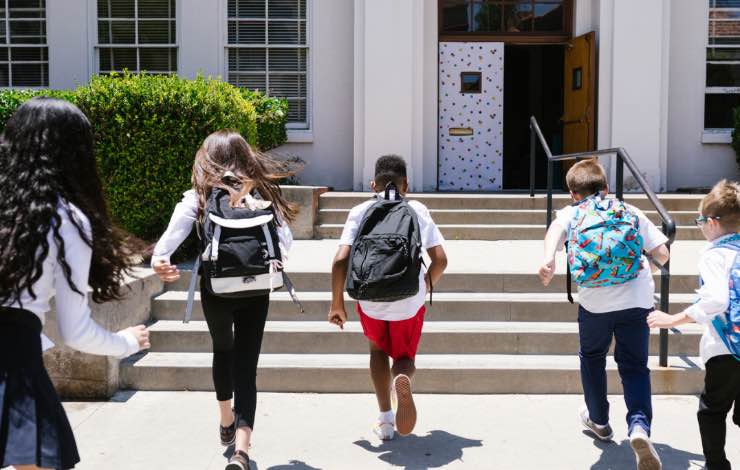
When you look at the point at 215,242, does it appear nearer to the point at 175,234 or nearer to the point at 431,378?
the point at 175,234

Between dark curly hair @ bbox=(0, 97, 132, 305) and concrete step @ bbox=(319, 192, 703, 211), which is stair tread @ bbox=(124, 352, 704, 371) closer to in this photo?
dark curly hair @ bbox=(0, 97, 132, 305)

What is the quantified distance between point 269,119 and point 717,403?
8.34 metres

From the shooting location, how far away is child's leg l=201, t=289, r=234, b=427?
4.30m

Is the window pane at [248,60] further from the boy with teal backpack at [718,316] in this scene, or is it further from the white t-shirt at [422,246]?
the boy with teal backpack at [718,316]

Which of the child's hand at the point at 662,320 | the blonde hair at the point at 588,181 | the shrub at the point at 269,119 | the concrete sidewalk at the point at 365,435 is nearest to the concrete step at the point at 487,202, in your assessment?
the shrub at the point at 269,119

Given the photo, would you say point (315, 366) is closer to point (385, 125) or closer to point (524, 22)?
point (385, 125)

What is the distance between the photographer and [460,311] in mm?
6734

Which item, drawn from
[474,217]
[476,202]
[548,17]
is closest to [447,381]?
[474,217]

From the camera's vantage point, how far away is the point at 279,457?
4668mm

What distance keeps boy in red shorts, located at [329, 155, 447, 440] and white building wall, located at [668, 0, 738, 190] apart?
836 cm

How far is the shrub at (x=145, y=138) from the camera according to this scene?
7.77 metres

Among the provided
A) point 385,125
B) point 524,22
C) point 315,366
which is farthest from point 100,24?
point 315,366

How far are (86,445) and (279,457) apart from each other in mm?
1163

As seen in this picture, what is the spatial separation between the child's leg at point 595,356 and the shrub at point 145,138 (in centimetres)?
447
